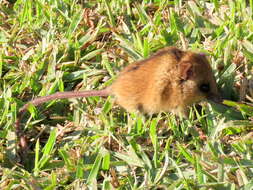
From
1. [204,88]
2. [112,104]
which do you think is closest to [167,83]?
[204,88]

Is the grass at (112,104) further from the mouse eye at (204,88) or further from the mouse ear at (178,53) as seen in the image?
the mouse ear at (178,53)

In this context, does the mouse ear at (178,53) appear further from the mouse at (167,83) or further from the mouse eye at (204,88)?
the mouse eye at (204,88)

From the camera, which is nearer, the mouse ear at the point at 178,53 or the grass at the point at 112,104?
the grass at the point at 112,104

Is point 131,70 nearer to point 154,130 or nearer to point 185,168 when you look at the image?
point 154,130

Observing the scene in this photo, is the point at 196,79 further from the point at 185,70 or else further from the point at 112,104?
the point at 112,104

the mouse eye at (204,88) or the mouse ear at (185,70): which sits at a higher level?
the mouse ear at (185,70)

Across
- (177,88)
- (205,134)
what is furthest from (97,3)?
(205,134)

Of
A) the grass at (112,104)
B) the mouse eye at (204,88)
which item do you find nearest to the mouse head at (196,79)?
the mouse eye at (204,88)
